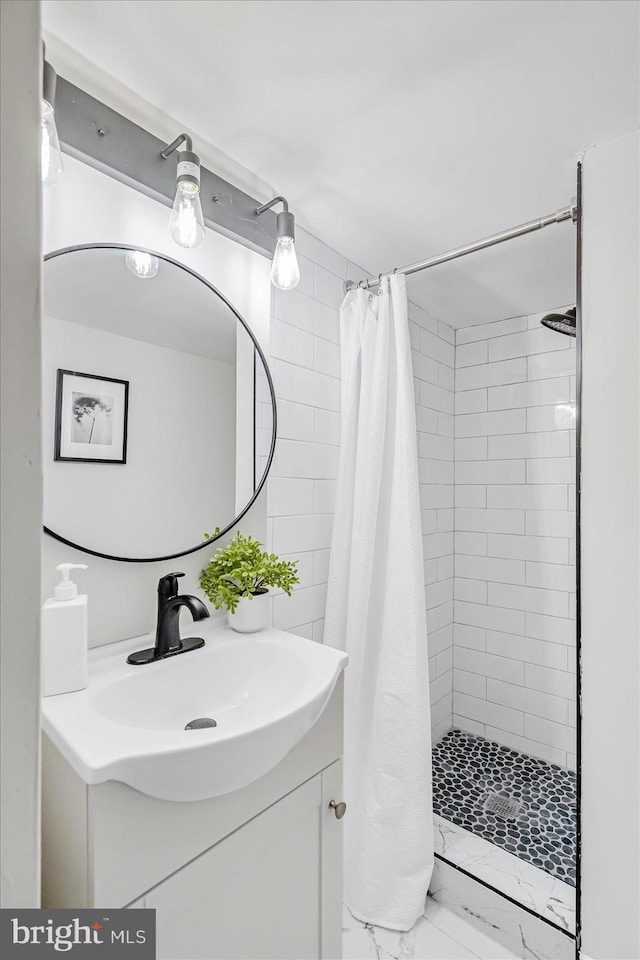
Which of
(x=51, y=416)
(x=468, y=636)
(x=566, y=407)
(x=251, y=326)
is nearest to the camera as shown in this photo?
(x=51, y=416)

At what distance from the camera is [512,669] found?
90.0 inches

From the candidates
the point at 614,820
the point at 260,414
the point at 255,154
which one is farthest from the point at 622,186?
the point at 614,820

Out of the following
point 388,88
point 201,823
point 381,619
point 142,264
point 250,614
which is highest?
point 388,88

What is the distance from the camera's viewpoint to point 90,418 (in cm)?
105

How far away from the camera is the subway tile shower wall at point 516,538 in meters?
2.17

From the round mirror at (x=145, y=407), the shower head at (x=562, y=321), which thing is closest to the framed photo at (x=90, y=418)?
the round mirror at (x=145, y=407)

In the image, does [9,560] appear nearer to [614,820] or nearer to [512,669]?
[614,820]

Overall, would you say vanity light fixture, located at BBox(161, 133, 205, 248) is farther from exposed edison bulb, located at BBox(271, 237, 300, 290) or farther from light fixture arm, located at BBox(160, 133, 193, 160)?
exposed edison bulb, located at BBox(271, 237, 300, 290)

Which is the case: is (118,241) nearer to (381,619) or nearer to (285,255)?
(285,255)

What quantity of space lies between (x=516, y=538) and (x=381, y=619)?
1.09 m

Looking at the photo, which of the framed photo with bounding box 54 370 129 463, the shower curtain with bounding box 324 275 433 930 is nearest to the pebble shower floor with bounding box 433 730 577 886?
the shower curtain with bounding box 324 275 433 930

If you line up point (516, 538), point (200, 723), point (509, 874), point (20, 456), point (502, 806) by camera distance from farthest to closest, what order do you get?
point (516, 538), point (502, 806), point (509, 874), point (200, 723), point (20, 456)

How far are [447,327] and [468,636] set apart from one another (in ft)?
5.25

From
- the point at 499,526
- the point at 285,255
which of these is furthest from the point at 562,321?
the point at 499,526
